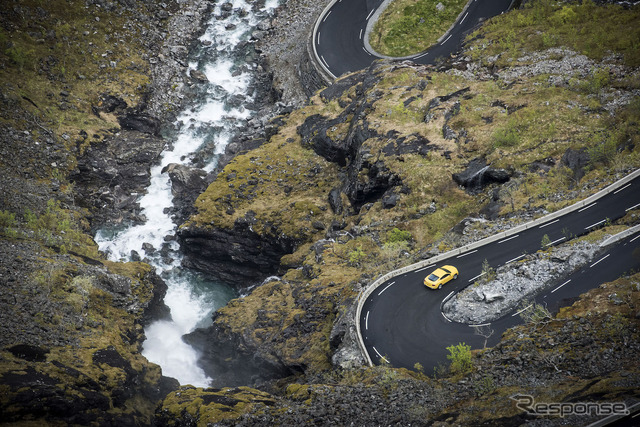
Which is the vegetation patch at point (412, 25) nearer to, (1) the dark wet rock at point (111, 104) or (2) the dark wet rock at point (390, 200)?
(2) the dark wet rock at point (390, 200)

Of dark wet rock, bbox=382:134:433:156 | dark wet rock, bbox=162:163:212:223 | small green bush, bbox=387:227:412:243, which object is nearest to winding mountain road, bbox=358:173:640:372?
small green bush, bbox=387:227:412:243

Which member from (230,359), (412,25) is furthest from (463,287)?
(412,25)

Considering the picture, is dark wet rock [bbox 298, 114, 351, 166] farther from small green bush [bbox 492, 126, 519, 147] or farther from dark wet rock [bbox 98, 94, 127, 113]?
dark wet rock [bbox 98, 94, 127, 113]

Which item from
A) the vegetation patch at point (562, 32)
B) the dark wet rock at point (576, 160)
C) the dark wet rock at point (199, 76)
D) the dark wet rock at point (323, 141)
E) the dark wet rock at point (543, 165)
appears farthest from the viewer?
the dark wet rock at point (199, 76)

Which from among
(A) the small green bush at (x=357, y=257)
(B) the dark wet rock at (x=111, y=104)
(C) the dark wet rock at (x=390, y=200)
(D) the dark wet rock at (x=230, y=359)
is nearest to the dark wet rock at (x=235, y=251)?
(D) the dark wet rock at (x=230, y=359)

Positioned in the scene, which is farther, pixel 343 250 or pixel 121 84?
pixel 121 84

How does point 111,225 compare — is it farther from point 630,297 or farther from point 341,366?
point 630,297

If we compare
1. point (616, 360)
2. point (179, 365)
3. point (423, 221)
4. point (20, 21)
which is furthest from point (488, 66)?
point (20, 21)
